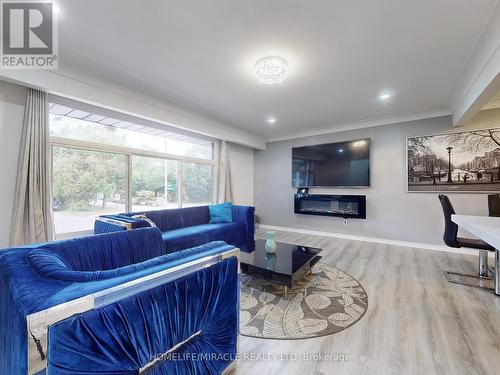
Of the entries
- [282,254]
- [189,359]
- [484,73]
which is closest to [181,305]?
[189,359]

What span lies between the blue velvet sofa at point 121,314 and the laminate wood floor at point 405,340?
1.48ft

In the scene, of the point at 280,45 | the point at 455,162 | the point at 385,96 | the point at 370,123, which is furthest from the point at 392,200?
the point at 280,45

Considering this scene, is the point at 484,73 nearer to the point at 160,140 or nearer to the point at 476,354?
the point at 476,354

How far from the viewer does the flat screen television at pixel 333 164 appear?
4.58 metres

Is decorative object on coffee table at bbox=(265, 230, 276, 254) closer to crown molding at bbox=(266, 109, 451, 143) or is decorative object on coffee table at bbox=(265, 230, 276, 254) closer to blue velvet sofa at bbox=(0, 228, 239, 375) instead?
blue velvet sofa at bbox=(0, 228, 239, 375)

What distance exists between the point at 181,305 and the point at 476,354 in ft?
6.86

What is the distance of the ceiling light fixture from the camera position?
2.37 meters

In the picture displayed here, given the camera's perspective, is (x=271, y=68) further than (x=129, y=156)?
No

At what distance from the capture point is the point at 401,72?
268cm

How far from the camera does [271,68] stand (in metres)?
2.38

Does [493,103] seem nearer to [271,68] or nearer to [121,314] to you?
[271,68]

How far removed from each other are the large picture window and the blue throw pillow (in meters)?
0.87

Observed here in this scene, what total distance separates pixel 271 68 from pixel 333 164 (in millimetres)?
3192

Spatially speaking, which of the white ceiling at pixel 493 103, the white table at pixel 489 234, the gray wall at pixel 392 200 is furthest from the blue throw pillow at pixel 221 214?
the white ceiling at pixel 493 103
